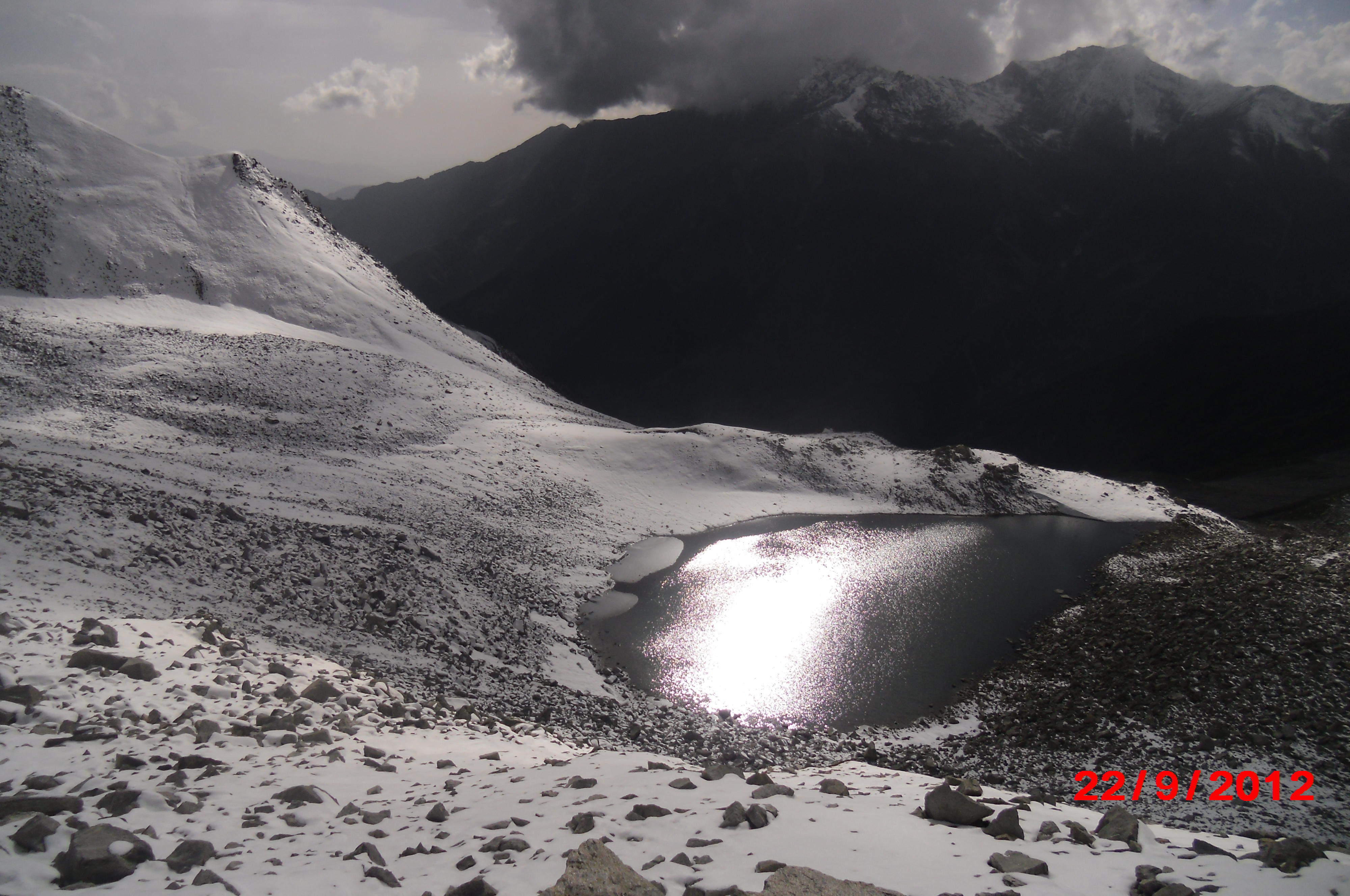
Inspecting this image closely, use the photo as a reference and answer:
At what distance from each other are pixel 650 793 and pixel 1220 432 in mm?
98419

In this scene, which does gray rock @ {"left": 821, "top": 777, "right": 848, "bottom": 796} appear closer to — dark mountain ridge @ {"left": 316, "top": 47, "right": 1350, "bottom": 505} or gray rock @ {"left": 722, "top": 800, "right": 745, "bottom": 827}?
gray rock @ {"left": 722, "top": 800, "right": 745, "bottom": 827}

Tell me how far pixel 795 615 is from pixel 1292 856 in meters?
19.0

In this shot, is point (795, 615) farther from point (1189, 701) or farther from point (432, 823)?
point (432, 823)

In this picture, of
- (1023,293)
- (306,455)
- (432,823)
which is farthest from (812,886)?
(1023,293)

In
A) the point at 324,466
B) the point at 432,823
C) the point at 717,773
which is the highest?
the point at 324,466

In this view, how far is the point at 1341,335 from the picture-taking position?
3563 inches

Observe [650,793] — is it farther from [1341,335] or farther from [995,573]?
[1341,335]

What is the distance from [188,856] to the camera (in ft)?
24.3

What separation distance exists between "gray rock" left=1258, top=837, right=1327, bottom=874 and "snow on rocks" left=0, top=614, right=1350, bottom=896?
0.02 metres

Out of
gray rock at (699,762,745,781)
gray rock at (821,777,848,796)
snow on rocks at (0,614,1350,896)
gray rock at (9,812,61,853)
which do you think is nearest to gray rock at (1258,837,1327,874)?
snow on rocks at (0,614,1350,896)

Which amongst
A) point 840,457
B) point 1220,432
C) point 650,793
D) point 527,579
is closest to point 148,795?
point 650,793

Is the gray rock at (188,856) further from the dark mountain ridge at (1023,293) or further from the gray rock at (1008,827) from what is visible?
the dark mountain ridge at (1023,293)

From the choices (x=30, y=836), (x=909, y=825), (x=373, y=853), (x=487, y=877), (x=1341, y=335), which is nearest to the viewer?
(x=30, y=836)

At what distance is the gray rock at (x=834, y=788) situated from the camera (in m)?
10.5
